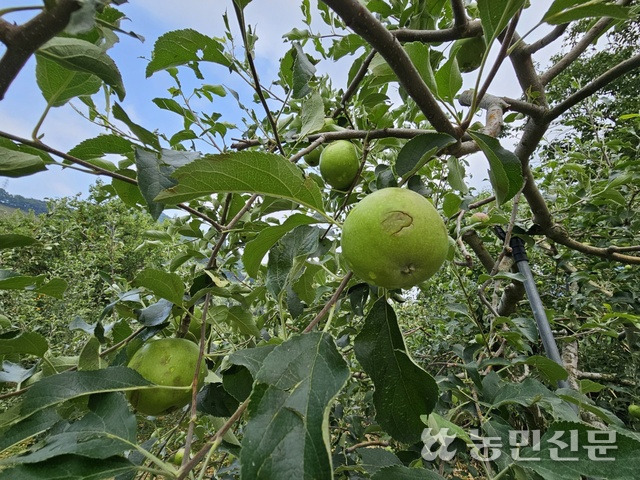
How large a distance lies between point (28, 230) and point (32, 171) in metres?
8.46

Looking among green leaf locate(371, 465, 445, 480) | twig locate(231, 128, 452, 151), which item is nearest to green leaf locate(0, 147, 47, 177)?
twig locate(231, 128, 452, 151)

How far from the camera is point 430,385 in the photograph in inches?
24.9

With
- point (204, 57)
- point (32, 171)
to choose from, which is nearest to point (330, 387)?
point (32, 171)

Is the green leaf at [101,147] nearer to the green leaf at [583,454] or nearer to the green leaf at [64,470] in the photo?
the green leaf at [64,470]

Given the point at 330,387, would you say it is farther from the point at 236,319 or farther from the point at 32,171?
the point at 32,171

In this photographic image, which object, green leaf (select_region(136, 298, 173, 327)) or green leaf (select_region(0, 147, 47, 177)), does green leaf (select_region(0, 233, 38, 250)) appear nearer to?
green leaf (select_region(0, 147, 47, 177))

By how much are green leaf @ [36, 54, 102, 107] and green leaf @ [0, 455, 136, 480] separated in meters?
0.61

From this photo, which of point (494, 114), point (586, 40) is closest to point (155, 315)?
point (494, 114)

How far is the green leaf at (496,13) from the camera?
23.4 inches

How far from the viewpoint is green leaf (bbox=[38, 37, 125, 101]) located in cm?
52

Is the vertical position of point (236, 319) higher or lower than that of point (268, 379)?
higher

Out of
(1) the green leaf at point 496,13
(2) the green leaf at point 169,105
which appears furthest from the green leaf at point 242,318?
(1) the green leaf at point 496,13

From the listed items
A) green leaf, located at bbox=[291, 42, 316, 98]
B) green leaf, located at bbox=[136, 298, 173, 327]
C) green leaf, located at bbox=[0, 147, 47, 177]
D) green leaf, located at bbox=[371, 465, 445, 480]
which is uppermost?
green leaf, located at bbox=[291, 42, 316, 98]

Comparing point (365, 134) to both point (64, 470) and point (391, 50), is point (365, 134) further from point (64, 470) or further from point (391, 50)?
point (64, 470)
